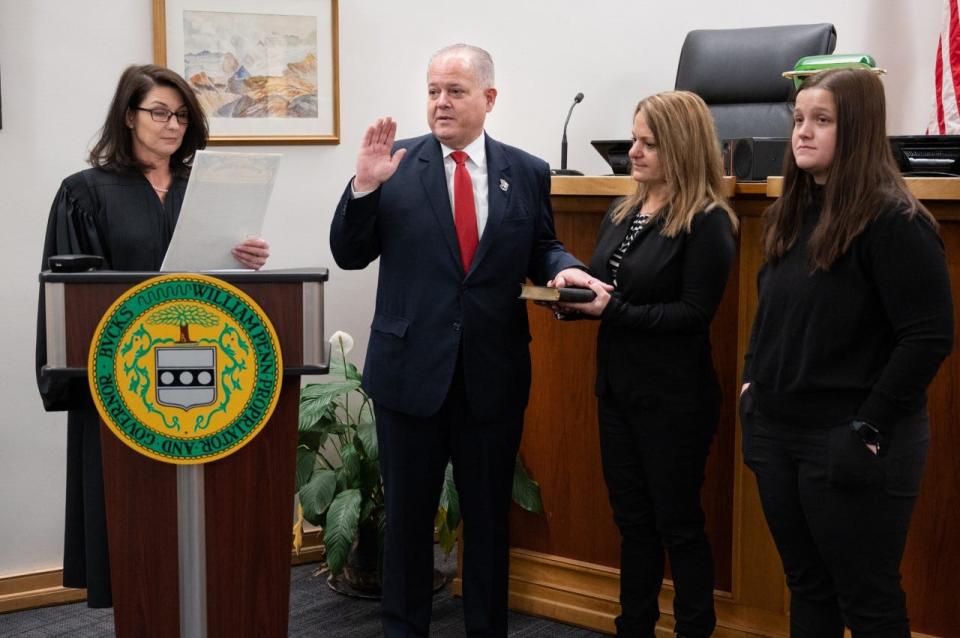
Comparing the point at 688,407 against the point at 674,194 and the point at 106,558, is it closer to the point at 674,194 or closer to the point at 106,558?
the point at 674,194

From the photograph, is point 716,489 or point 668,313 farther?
point 716,489

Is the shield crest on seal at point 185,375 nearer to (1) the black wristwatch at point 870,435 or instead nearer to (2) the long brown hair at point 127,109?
(2) the long brown hair at point 127,109

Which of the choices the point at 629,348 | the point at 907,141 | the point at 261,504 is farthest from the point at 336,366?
the point at 907,141

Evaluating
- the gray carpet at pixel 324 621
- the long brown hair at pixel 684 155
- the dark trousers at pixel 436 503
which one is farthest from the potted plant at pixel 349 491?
the long brown hair at pixel 684 155

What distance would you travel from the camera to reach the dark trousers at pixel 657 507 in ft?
8.14

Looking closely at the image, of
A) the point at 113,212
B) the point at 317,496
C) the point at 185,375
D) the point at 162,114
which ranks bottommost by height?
the point at 317,496

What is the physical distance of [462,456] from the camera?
254 cm

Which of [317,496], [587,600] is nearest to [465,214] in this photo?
[317,496]

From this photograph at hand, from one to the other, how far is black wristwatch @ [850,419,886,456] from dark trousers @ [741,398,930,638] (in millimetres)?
11

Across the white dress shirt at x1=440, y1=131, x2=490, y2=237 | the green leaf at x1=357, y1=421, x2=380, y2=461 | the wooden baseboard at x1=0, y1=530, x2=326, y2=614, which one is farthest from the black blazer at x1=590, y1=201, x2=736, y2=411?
the wooden baseboard at x1=0, y1=530, x2=326, y2=614

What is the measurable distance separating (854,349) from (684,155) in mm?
723

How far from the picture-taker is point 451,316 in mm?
2432

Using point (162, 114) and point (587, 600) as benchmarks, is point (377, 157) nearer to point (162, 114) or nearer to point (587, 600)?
point (162, 114)

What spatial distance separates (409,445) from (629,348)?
550mm
